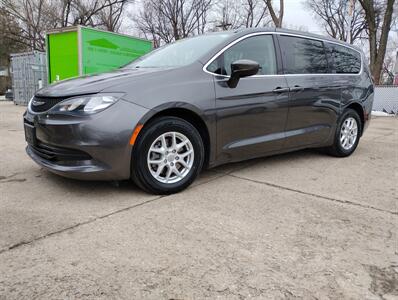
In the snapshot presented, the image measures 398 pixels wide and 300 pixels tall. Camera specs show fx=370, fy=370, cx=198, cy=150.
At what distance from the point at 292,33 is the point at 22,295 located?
4.07m

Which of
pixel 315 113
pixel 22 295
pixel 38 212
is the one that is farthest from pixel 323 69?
pixel 22 295

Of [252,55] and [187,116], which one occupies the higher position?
[252,55]

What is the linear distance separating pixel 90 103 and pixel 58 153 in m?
0.54

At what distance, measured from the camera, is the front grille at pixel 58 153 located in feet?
10.4

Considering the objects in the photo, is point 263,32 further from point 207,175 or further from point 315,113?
point 207,175

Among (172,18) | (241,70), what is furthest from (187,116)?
(172,18)

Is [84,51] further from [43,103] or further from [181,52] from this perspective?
[43,103]

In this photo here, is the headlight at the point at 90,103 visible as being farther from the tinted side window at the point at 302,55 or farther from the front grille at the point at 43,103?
the tinted side window at the point at 302,55

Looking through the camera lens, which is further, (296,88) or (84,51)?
(84,51)

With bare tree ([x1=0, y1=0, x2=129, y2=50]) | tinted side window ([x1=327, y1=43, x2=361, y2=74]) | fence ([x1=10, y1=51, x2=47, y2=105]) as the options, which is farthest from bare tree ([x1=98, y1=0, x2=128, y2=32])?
tinted side window ([x1=327, y1=43, x2=361, y2=74])

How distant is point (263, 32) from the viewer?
168 inches

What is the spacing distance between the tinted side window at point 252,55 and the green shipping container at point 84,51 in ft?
25.9

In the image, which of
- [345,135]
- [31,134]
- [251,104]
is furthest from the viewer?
[345,135]

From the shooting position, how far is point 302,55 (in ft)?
15.3
